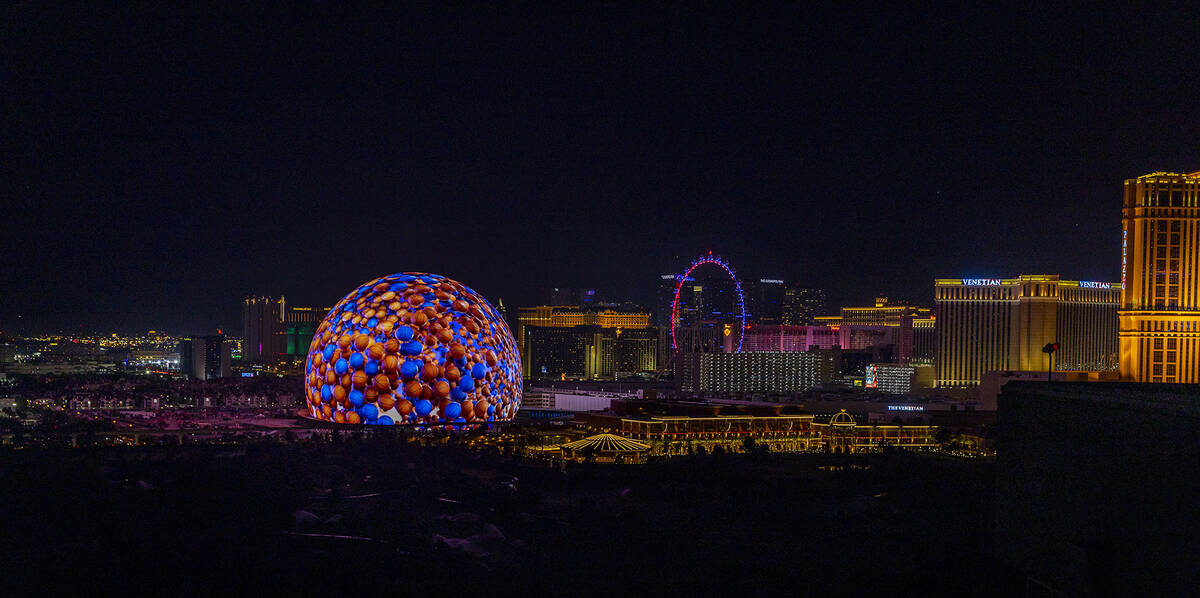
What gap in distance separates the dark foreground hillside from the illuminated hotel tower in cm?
1153

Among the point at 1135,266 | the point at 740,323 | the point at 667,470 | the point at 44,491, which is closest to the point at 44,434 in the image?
the point at 44,491

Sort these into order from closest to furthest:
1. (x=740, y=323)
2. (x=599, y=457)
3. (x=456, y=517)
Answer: (x=456, y=517) < (x=599, y=457) < (x=740, y=323)

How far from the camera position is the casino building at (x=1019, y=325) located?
66.7 meters

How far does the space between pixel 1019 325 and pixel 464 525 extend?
182 ft

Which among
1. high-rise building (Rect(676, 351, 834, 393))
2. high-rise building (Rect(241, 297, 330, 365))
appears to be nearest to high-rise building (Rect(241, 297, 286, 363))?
high-rise building (Rect(241, 297, 330, 365))

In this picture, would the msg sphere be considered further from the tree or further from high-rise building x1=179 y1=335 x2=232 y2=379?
high-rise building x1=179 y1=335 x2=232 y2=379

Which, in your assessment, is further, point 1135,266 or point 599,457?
point 1135,266

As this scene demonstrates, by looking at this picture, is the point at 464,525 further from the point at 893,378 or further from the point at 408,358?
the point at 893,378

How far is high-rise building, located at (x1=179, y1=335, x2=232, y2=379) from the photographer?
70188mm

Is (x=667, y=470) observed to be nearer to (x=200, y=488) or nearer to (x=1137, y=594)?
(x=200, y=488)

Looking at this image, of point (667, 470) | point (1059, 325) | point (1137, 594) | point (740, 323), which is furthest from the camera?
point (740, 323)

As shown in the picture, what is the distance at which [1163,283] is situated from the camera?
34562 mm

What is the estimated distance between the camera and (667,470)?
24875 mm

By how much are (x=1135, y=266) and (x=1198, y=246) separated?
1725 millimetres
